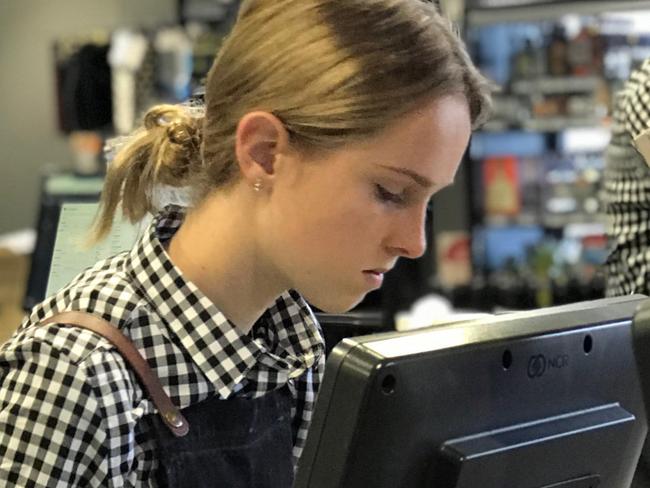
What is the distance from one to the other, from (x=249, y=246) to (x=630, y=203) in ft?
2.77

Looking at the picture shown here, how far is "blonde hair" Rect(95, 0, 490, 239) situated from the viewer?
39.2 inches

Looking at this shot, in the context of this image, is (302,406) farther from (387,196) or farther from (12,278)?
(12,278)

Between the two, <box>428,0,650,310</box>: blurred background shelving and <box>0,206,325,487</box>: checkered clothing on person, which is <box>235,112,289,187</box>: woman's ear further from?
<box>428,0,650,310</box>: blurred background shelving

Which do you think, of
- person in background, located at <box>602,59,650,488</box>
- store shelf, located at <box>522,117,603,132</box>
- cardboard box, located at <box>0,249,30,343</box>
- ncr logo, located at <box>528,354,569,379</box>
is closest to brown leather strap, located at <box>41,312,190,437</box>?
ncr logo, located at <box>528,354,569,379</box>

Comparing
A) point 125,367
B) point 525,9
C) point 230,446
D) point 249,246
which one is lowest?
point 230,446

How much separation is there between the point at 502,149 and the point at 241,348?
3.40m

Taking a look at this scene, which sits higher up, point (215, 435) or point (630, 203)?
point (630, 203)

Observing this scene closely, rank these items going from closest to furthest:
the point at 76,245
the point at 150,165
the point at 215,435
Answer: the point at 215,435 → the point at 150,165 → the point at 76,245

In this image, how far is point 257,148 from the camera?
1055 mm

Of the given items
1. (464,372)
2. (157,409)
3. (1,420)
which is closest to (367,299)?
(157,409)

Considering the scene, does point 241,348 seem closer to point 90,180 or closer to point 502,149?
point 90,180

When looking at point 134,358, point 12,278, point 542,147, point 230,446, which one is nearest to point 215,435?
point 230,446

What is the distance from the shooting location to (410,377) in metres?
0.70

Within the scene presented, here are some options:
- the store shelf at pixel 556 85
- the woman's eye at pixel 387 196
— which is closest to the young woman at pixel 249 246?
the woman's eye at pixel 387 196
